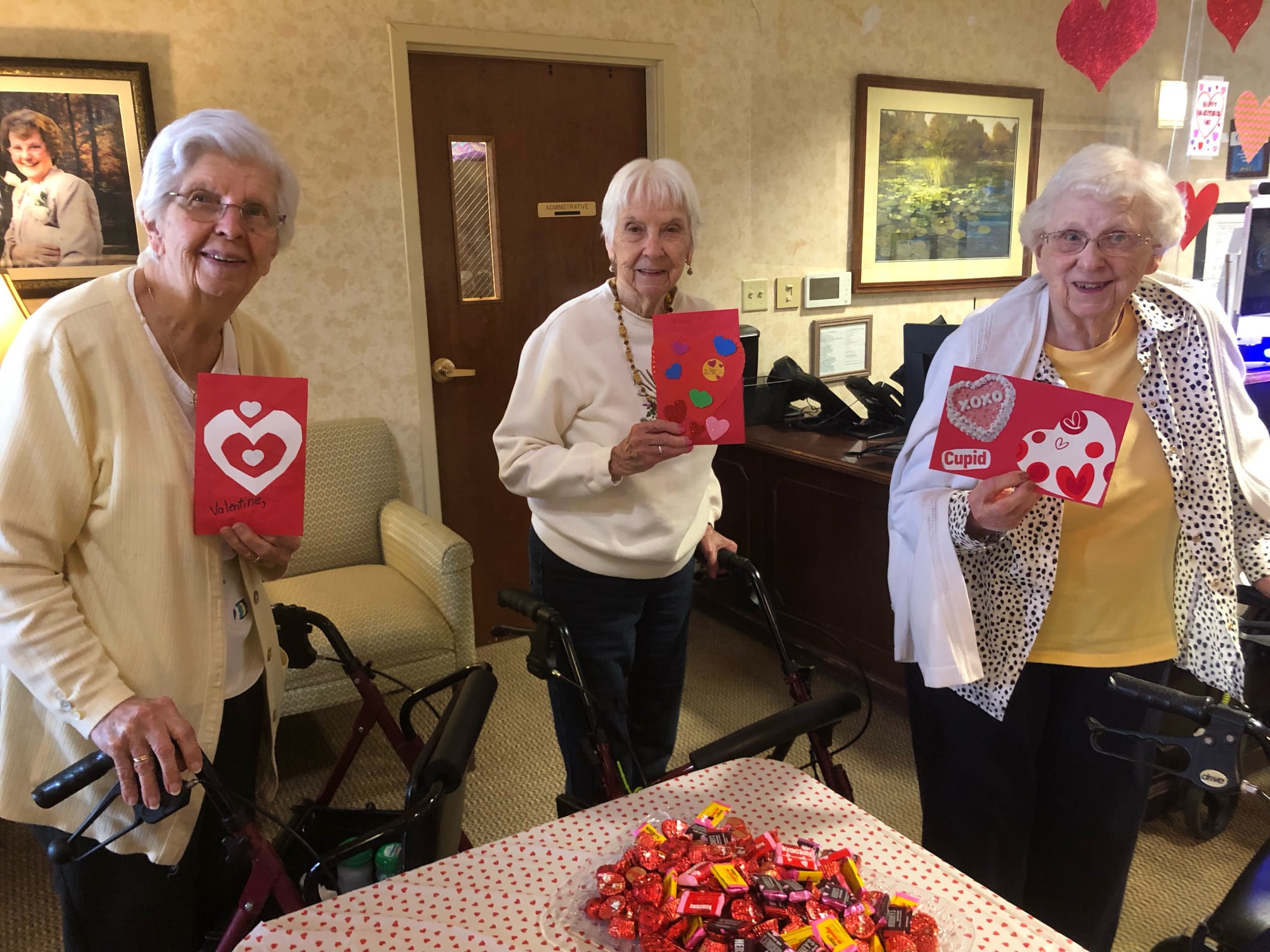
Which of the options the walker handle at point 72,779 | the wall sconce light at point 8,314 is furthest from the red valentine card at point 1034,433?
the wall sconce light at point 8,314

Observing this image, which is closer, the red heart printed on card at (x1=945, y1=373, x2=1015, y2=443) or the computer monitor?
the red heart printed on card at (x1=945, y1=373, x2=1015, y2=443)

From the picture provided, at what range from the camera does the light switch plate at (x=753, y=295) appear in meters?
3.71

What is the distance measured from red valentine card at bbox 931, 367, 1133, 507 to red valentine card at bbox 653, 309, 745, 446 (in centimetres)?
34

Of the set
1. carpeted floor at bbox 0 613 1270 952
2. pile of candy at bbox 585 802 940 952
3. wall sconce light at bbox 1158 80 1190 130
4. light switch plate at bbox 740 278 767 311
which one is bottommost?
carpeted floor at bbox 0 613 1270 952

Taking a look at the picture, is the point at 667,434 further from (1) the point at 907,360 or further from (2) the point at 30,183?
(2) the point at 30,183

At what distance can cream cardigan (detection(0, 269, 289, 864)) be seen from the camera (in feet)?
3.37

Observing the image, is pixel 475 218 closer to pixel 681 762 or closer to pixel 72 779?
pixel 681 762

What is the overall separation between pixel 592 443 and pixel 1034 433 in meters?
0.72

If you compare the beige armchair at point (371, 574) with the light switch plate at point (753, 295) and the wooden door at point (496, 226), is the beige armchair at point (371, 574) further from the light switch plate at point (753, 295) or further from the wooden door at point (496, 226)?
the light switch plate at point (753, 295)

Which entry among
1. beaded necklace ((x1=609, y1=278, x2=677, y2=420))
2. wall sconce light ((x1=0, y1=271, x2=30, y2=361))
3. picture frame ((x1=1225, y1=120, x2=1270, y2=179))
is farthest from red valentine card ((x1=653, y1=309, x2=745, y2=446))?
picture frame ((x1=1225, y1=120, x2=1270, y2=179))

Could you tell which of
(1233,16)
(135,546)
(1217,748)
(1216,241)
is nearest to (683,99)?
(1233,16)

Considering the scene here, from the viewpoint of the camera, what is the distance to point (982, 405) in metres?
1.24

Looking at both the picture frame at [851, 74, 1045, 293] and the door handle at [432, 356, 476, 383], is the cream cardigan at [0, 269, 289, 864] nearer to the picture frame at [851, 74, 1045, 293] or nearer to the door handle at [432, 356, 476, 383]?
the door handle at [432, 356, 476, 383]

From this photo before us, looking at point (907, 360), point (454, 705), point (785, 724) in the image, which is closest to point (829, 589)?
point (907, 360)
